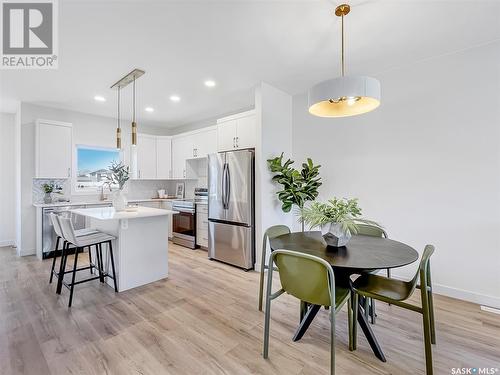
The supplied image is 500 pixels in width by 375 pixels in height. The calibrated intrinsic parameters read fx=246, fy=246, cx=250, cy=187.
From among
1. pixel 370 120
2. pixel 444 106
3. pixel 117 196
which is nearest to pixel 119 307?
pixel 117 196

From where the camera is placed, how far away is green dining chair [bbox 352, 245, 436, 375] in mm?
1597

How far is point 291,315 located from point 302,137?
8.84ft

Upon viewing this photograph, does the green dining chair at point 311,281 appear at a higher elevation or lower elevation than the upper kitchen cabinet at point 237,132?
lower

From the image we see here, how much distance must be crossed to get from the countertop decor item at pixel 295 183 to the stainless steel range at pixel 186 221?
1.82 metres

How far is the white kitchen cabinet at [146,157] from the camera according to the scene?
18.3 ft

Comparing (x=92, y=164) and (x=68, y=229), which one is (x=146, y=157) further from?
(x=68, y=229)

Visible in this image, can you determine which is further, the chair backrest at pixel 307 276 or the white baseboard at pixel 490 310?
the white baseboard at pixel 490 310

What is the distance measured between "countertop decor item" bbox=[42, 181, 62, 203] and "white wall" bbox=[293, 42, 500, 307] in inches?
205

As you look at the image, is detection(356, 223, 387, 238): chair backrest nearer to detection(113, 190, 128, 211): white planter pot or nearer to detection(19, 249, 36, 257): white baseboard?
detection(113, 190, 128, 211): white planter pot

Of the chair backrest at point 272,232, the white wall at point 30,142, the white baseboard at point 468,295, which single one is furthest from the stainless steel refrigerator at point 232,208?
the white wall at point 30,142

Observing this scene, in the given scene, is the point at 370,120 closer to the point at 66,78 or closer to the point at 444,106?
the point at 444,106

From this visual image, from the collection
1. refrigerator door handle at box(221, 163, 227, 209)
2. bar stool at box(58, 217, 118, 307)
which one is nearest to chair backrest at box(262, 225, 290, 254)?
refrigerator door handle at box(221, 163, 227, 209)

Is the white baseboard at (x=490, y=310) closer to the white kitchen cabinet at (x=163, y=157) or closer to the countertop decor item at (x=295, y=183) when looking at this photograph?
the countertop decor item at (x=295, y=183)

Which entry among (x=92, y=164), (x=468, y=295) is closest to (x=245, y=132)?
(x=468, y=295)
